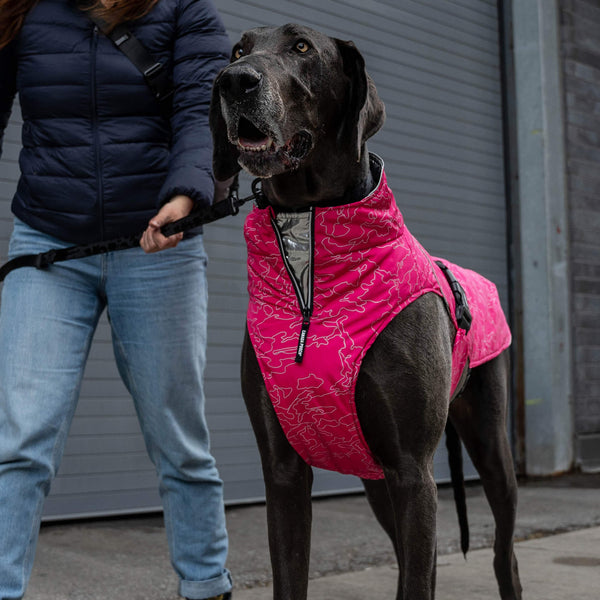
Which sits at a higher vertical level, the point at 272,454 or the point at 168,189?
the point at 168,189

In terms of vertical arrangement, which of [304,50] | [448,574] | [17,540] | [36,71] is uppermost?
[304,50]

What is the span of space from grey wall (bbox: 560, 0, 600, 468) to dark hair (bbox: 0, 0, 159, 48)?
5.87 m

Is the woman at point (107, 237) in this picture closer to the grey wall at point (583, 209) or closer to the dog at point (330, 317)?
the dog at point (330, 317)

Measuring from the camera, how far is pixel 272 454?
2.29 m

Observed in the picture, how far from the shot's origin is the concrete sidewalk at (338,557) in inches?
141

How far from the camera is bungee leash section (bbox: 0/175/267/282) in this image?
2.43m

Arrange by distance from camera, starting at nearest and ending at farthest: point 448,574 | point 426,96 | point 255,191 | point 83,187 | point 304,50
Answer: point 304,50 → point 255,191 → point 83,187 → point 448,574 → point 426,96

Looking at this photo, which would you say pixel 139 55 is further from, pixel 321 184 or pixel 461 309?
pixel 461 309

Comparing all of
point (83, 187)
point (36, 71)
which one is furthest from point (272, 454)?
point (36, 71)

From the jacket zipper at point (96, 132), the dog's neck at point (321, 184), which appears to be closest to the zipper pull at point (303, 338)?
the dog's neck at point (321, 184)

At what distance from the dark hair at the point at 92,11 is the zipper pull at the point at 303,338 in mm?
1088

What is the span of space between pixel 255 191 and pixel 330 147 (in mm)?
278

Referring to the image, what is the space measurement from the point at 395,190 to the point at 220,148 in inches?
173

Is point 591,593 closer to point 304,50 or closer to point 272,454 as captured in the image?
point 272,454
